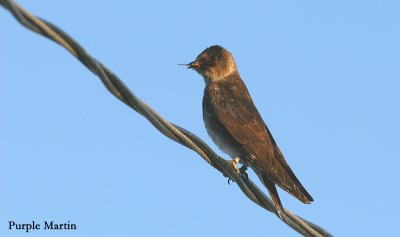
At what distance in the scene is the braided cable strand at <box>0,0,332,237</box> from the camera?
11.3 feet

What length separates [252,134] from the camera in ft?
25.7

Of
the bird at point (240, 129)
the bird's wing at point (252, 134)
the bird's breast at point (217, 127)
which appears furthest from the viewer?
the bird's breast at point (217, 127)

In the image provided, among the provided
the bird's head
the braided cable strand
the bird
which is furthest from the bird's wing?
the braided cable strand

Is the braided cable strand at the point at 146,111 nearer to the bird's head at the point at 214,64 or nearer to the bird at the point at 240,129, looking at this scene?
the bird at the point at 240,129

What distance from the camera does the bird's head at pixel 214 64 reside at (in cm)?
971

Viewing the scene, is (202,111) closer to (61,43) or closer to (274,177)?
(274,177)

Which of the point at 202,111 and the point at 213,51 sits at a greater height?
the point at 213,51

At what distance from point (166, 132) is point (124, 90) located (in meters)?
0.61

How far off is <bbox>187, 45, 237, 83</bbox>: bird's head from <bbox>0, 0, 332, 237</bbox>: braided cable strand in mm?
4302

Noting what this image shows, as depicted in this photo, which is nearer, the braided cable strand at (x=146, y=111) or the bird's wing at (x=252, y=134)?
the braided cable strand at (x=146, y=111)

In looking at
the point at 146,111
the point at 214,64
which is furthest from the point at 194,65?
the point at 146,111

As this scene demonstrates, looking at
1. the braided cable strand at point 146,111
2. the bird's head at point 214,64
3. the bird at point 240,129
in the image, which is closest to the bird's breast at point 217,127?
the bird at point 240,129

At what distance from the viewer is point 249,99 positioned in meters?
8.94

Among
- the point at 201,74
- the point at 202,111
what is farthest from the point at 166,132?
the point at 201,74
